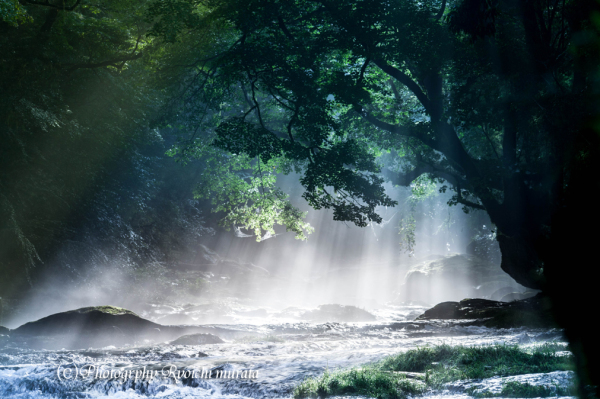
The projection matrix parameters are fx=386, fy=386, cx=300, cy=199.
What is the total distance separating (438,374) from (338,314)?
15.7 metres

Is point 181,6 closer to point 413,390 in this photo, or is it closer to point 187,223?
point 413,390

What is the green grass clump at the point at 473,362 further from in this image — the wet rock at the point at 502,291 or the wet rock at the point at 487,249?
the wet rock at the point at 487,249

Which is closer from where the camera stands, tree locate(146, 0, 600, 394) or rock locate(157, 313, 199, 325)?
tree locate(146, 0, 600, 394)

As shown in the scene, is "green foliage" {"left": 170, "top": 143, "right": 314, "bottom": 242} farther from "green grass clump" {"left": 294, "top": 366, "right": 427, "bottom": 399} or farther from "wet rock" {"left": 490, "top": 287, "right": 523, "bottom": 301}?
"wet rock" {"left": 490, "top": 287, "right": 523, "bottom": 301}

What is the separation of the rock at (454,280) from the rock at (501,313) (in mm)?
14921

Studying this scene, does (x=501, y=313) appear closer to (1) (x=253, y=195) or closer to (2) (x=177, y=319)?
(1) (x=253, y=195)

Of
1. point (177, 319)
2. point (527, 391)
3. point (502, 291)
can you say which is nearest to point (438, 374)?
point (527, 391)

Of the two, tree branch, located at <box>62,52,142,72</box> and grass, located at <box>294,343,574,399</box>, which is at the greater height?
tree branch, located at <box>62,52,142,72</box>

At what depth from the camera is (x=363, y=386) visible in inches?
186

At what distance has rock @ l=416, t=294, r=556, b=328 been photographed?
40.0 feet

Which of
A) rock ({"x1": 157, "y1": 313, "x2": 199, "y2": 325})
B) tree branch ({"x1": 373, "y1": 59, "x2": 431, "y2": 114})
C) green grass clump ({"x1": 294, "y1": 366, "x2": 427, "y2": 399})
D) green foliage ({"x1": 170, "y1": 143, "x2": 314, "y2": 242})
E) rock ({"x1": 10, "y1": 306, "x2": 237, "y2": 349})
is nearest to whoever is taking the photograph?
green grass clump ({"x1": 294, "y1": 366, "x2": 427, "y2": 399})

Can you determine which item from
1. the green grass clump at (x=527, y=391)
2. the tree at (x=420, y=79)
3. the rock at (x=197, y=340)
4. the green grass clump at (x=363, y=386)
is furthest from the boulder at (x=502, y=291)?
the green grass clump at (x=527, y=391)

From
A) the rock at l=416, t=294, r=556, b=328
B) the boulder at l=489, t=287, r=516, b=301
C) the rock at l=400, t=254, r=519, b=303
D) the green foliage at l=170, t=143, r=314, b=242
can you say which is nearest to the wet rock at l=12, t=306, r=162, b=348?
the green foliage at l=170, t=143, r=314, b=242

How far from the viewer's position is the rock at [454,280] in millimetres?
30531
